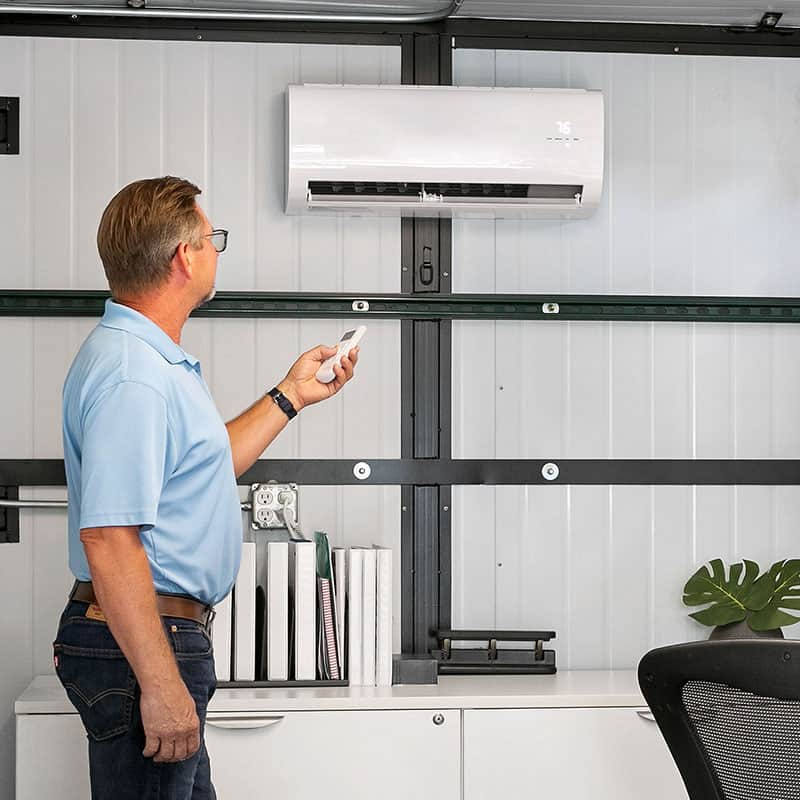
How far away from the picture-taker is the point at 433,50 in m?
3.36

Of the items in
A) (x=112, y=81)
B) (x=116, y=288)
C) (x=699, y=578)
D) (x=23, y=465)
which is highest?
(x=112, y=81)

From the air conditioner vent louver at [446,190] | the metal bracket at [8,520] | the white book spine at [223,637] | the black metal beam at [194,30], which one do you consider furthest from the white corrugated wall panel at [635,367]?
the metal bracket at [8,520]

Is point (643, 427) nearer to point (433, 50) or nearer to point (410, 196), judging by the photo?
point (410, 196)

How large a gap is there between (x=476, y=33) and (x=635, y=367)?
3.36 ft

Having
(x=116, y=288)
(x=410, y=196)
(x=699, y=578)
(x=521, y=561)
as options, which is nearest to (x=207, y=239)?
(x=116, y=288)

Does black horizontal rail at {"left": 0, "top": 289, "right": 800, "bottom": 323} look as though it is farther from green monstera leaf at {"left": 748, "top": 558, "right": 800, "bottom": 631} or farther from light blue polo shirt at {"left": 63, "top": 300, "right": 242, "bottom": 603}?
light blue polo shirt at {"left": 63, "top": 300, "right": 242, "bottom": 603}

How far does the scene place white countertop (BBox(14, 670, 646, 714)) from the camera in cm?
285

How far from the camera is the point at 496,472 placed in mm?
3346

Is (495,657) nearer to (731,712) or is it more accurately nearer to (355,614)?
(355,614)

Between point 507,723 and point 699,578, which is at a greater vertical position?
point 699,578

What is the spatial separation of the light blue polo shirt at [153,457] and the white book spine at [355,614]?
0.82m

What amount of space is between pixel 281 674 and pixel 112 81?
1635 mm

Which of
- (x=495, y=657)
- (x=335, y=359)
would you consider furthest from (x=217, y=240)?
(x=495, y=657)

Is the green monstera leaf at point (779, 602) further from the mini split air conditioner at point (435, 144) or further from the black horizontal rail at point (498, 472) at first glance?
the mini split air conditioner at point (435, 144)
